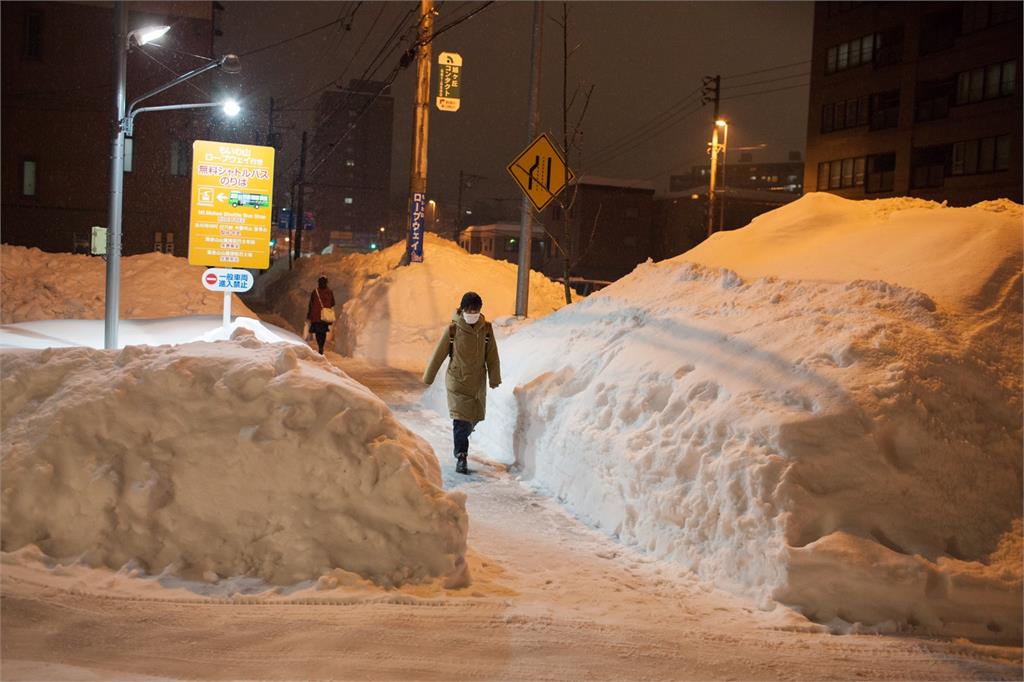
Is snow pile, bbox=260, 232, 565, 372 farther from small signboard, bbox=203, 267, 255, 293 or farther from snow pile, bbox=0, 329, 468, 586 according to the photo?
snow pile, bbox=0, 329, 468, 586

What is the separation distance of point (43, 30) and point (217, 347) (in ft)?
107

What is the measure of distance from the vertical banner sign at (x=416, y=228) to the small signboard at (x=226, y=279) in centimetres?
820

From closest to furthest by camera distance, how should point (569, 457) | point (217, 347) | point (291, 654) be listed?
point (291, 654) < point (217, 347) < point (569, 457)

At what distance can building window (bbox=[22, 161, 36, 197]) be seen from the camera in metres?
32.7

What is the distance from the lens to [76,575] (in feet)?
15.6

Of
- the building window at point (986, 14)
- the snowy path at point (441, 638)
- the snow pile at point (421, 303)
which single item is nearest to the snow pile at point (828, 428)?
the snowy path at point (441, 638)

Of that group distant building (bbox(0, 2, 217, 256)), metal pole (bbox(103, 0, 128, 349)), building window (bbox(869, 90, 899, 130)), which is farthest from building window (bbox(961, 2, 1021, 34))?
metal pole (bbox(103, 0, 128, 349))

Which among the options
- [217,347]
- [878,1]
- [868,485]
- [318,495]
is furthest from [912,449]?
[878,1]

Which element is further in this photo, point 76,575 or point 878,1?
point 878,1

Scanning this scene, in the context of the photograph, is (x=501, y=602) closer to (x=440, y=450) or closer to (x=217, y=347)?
(x=217, y=347)

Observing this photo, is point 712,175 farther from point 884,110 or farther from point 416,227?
point 416,227

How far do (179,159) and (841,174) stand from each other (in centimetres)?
3138

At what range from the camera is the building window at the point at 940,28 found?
37.1 meters

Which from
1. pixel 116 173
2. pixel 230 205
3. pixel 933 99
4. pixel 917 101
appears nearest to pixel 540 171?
pixel 230 205
